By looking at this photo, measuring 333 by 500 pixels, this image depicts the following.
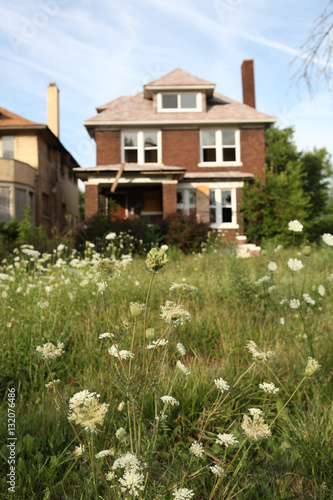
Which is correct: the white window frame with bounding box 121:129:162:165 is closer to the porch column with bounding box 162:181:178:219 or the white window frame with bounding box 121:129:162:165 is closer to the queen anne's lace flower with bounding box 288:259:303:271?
the porch column with bounding box 162:181:178:219

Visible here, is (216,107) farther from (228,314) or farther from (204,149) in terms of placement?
(228,314)

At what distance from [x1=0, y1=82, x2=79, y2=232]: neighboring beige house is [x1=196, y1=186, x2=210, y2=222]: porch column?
21.3 feet

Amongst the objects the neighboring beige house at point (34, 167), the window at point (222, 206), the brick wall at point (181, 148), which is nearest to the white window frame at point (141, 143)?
the brick wall at point (181, 148)

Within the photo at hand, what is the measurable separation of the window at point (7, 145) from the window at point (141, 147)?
267 inches

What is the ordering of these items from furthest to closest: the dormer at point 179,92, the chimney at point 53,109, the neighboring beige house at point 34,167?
the chimney at point 53,109
the dormer at point 179,92
the neighboring beige house at point 34,167

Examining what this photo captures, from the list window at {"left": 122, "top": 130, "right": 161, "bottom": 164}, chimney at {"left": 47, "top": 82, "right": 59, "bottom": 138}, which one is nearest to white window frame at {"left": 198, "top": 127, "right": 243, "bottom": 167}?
window at {"left": 122, "top": 130, "right": 161, "bottom": 164}

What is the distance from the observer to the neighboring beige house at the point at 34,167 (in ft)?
64.3

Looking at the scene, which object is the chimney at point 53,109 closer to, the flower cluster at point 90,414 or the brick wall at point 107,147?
the brick wall at point 107,147

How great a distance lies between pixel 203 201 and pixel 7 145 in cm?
1155

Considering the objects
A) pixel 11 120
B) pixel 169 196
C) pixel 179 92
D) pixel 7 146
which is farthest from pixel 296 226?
pixel 11 120

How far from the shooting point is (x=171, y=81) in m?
20.3

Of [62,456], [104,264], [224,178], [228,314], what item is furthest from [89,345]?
[224,178]

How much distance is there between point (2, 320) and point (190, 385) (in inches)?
84.2

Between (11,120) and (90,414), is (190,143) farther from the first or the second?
(90,414)
